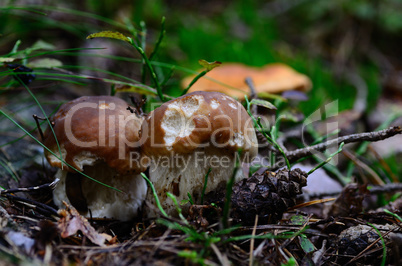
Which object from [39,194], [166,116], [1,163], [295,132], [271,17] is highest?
[271,17]

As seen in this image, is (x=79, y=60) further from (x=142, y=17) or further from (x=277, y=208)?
(x=277, y=208)

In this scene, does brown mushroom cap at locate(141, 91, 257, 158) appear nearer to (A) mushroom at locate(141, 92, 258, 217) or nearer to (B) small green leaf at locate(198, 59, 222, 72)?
(A) mushroom at locate(141, 92, 258, 217)

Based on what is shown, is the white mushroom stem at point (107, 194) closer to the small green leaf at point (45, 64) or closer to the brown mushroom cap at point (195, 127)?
the brown mushroom cap at point (195, 127)

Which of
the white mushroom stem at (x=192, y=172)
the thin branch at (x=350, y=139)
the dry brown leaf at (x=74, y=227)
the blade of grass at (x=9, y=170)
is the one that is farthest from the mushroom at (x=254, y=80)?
the dry brown leaf at (x=74, y=227)

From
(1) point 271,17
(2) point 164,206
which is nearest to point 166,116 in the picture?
(2) point 164,206

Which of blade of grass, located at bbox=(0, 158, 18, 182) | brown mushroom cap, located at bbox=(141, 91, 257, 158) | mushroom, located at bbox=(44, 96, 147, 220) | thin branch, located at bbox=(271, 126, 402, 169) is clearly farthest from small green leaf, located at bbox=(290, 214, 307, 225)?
blade of grass, located at bbox=(0, 158, 18, 182)
